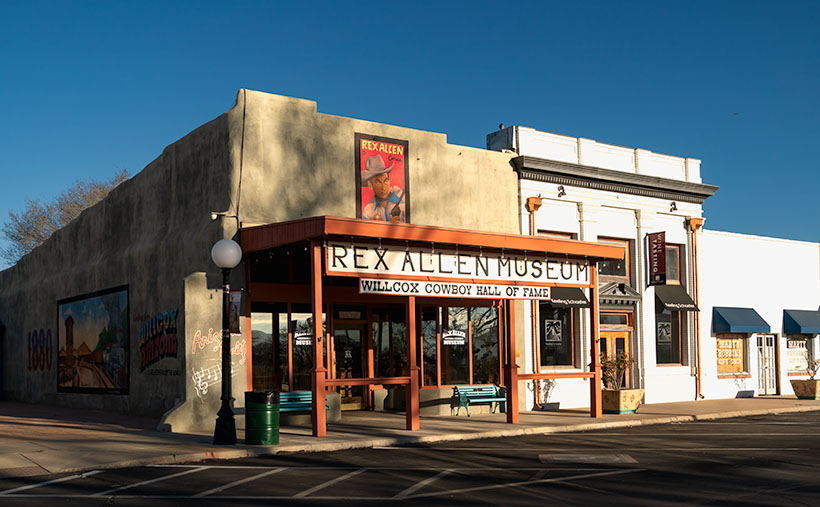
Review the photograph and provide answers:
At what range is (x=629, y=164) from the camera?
26.9 metres

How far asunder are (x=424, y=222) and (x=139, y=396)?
856 cm

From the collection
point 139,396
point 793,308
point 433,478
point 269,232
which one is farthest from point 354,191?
point 793,308

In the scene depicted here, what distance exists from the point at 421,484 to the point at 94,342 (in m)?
16.1

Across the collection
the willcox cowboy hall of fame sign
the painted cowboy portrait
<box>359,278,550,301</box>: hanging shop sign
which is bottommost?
<box>359,278,550,301</box>: hanging shop sign

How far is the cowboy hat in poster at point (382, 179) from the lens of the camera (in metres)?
20.7

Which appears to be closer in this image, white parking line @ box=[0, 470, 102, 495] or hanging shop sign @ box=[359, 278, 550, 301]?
white parking line @ box=[0, 470, 102, 495]

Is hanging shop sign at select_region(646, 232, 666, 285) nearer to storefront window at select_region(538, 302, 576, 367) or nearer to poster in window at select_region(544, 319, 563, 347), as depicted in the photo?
storefront window at select_region(538, 302, 576, 367)

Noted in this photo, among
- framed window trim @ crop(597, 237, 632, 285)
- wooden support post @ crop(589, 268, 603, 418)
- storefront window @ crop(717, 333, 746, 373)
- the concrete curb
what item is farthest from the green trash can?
storefront window @ crop(717, 333, 746, 373)

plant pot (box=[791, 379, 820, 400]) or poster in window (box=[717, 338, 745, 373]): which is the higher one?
poster in window (box=[717, 338, 745, 373])

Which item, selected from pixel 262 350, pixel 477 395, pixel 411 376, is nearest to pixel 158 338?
pixel 262 350

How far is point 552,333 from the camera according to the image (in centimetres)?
2422

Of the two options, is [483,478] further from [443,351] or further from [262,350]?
[443,351]

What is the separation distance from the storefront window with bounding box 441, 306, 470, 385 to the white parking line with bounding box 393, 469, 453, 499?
33.3 feet

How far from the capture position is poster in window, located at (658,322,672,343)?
27094 millimetres
